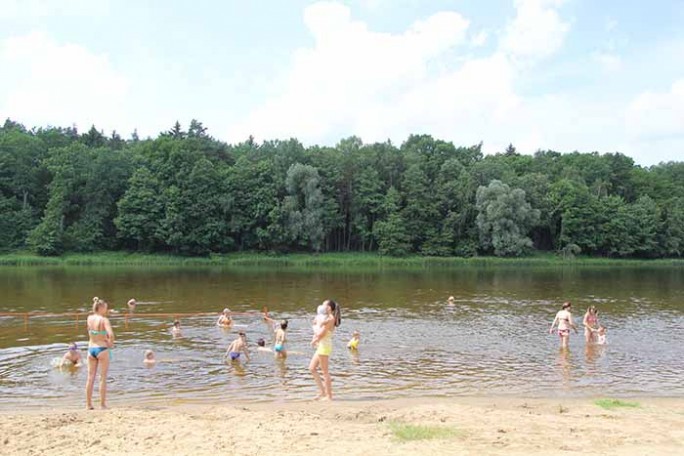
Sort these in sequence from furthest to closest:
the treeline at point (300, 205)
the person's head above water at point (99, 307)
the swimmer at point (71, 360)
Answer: the treeline at point (300, 205)
the swimmer at point (71, 360)
the person's head above water at point (99, 307)

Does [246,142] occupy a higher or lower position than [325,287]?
higher

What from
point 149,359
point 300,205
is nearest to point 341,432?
point 149,359

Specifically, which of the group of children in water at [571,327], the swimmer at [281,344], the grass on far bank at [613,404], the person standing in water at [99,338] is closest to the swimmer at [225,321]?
the swimmer at [281,344]

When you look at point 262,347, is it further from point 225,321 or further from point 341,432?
point 341,432

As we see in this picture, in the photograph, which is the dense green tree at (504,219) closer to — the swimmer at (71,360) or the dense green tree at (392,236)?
the dense green tree at (392,236)

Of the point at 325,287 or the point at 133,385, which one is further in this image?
the point at 325,287

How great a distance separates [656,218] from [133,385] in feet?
320

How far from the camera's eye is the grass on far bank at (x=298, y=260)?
254 ft

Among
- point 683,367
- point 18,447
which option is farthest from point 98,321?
point 683,367

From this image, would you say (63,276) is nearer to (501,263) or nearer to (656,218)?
(501,263)

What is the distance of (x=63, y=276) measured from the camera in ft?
183

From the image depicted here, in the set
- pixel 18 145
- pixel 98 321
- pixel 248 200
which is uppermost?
pixel 18 145

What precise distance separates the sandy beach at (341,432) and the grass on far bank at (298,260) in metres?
65.6

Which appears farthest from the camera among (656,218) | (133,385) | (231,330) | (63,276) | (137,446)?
(656,218)
